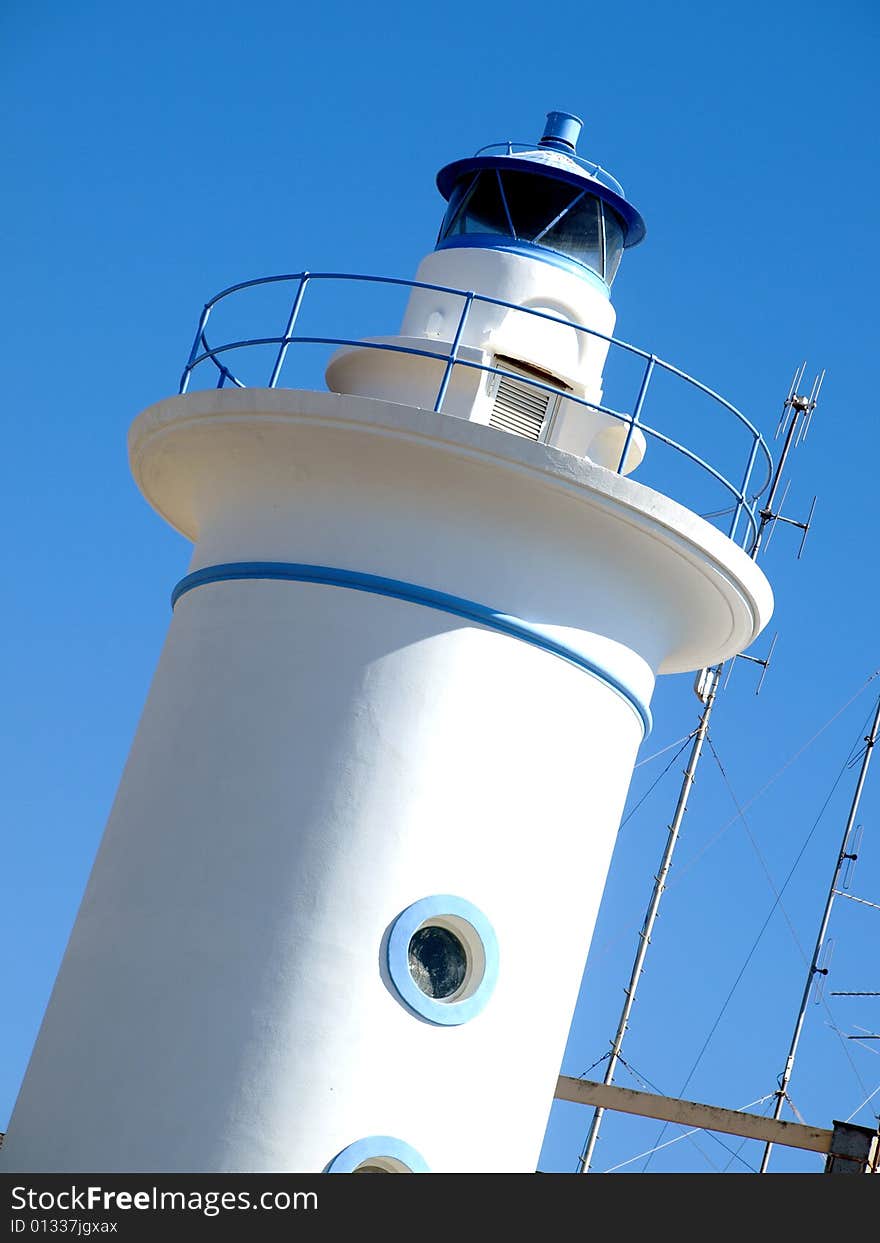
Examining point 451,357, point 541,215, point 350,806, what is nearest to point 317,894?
point 350,806

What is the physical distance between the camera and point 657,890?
78.4 feet

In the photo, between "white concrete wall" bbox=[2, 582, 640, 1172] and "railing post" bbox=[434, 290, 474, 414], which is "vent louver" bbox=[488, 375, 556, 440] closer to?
"railing post" bbox=[434, 290, 474, 414]

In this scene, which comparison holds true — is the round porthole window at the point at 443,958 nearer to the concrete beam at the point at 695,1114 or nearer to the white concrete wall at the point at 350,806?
the white concrete wall at the point at 350,806

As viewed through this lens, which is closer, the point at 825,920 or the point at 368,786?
the point at 368,786

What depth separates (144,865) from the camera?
37.0ft

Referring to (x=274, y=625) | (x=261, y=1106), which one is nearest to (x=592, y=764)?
(x=274, y=625)

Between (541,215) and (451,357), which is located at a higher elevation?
(541,215)

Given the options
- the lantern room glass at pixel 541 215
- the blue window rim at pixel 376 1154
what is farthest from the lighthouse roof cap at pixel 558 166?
the blue window rim at pixel 376 1154

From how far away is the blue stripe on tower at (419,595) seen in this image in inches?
446

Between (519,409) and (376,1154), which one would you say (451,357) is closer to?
(519,409)

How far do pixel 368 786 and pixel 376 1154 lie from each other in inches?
83.4
